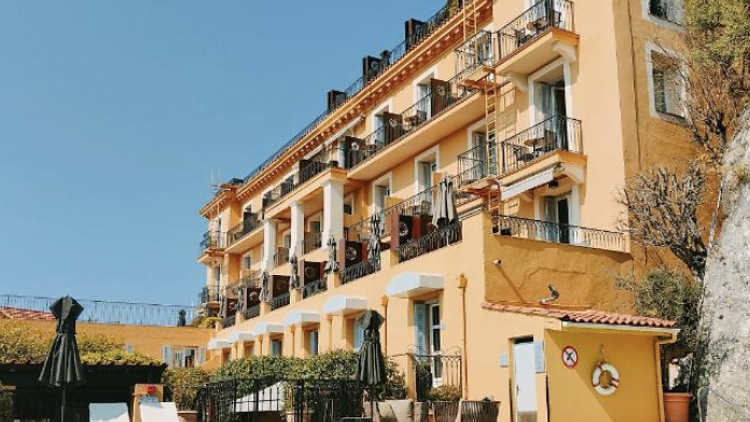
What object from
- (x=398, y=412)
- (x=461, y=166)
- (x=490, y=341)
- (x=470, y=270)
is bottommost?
(x=398, y=412)

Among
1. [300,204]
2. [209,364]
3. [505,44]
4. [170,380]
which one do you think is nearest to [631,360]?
[505,44]

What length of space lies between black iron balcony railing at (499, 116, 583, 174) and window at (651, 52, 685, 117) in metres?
2.21

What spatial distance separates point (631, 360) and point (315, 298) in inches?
488

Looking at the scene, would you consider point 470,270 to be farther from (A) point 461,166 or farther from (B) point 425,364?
(A) point 461,166

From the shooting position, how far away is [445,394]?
703 inches

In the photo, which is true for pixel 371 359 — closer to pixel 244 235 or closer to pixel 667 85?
pixel 667 85

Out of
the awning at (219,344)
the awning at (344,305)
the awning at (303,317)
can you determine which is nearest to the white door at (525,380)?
the awning at (344,305)

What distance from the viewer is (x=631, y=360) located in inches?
634

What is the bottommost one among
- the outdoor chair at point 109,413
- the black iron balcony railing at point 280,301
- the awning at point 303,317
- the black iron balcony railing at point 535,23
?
the outdoor chair at point 109,413

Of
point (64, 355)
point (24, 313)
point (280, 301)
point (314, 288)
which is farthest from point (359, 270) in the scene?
point (24, 313)

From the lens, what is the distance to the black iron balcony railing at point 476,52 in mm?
24444

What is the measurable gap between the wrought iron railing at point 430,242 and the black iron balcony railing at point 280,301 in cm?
870

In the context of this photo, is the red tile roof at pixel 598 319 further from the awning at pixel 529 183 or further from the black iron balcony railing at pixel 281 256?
the black iron balcony railing at pixel 281 256

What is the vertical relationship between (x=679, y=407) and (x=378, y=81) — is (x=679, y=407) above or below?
below
